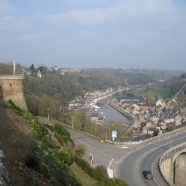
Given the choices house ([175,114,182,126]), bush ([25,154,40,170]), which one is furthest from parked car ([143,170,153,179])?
house ([175,114,182,126])

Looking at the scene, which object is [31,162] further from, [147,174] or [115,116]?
[115,116]

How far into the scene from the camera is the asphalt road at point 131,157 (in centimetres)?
2037

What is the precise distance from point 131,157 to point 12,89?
34.1 feet

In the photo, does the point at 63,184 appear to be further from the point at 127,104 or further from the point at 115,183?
the point at 127,104

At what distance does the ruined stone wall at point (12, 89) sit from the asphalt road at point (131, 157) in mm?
5977

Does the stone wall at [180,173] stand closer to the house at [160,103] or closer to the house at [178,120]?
the house at [178,120]

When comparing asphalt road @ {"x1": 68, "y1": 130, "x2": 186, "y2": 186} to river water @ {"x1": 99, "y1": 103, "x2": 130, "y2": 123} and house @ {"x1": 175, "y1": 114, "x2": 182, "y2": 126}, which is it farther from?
river water @ {"x1": 99, "y1": 103, "x2": 130, "y2": 123}

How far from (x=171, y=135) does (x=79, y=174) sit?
25099mm

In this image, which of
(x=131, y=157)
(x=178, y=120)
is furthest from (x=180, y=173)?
(x=178, y=120)

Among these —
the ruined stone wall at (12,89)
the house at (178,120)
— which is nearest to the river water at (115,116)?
the house at (178,120)

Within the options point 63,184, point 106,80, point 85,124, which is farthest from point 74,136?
point 106,80

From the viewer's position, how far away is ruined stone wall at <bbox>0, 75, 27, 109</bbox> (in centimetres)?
2007

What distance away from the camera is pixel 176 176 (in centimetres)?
2956

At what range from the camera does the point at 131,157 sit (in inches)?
1020
